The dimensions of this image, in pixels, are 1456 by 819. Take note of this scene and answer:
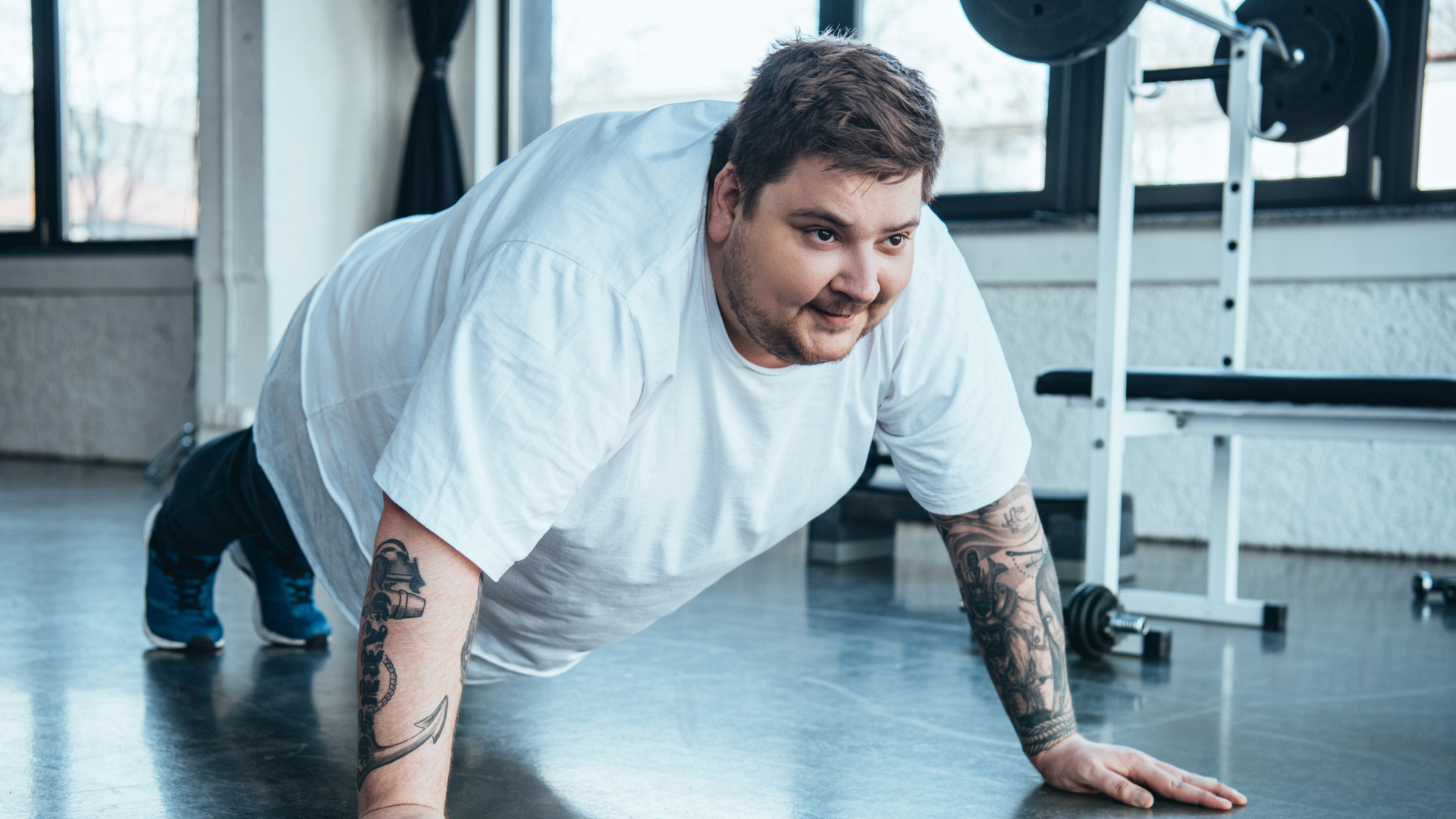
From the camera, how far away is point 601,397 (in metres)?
0.91

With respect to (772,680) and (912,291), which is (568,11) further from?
(912,291)

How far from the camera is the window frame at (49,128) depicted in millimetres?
5227

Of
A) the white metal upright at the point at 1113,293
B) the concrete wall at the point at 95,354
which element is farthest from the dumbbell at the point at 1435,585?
the concrete wall at the point at 95,354

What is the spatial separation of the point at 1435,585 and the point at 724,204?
221cm

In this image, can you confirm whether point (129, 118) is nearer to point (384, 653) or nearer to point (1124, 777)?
point (384, 653)

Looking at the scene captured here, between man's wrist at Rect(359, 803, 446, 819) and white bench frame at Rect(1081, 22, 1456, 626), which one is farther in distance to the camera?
white bench frame at Rect(1081, 22, 1456, 626)

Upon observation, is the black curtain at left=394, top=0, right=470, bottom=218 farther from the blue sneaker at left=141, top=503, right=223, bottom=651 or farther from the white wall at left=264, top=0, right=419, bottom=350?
the blue sneaker at left=141, top=503, right=223, bottom=651

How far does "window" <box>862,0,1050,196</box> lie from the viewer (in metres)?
3.76

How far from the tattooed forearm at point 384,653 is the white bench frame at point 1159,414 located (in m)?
1.47

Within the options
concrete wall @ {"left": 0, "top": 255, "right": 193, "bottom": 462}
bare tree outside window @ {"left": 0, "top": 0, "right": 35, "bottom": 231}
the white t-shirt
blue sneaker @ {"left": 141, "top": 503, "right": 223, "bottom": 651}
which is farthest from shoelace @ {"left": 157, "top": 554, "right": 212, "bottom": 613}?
bare tree outside window @ {"left": 0, "top": 0, "right": 35, "bottom": 231}

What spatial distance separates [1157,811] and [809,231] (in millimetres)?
707

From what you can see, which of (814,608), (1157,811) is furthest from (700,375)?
(814,608)

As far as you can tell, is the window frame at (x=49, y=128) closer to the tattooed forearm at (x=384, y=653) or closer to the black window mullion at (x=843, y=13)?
the black window mullion at (x=843, y=13)

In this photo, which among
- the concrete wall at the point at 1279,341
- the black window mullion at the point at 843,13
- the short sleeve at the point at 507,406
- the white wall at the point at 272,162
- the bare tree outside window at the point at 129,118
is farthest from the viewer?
the bare tree outside window at the point at 129,118
